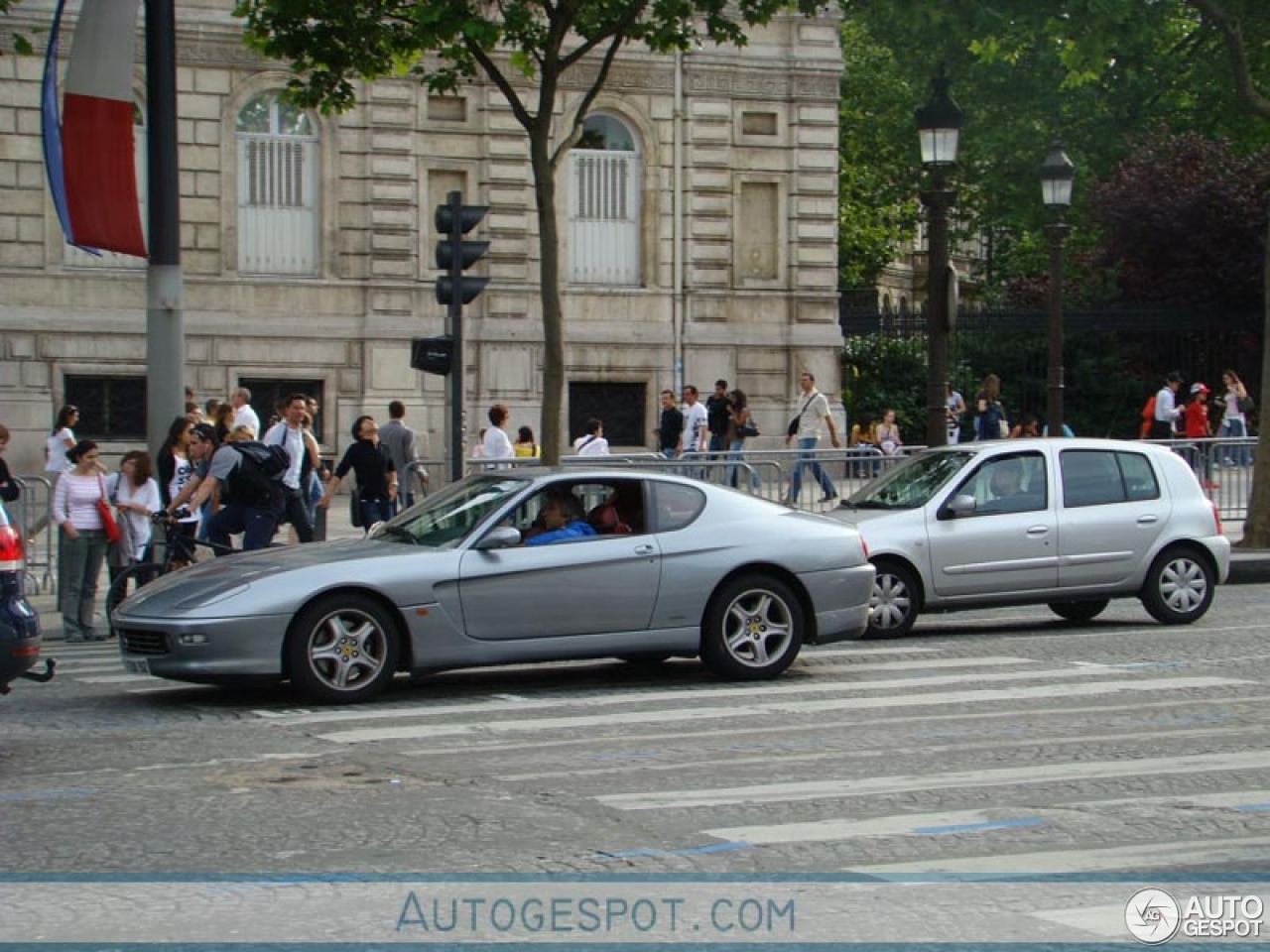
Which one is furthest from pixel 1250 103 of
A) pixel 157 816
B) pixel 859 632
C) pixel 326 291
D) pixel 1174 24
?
pixel 1174 24

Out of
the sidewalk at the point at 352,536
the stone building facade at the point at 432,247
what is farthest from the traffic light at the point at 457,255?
the stone building facade at the point at 432,247

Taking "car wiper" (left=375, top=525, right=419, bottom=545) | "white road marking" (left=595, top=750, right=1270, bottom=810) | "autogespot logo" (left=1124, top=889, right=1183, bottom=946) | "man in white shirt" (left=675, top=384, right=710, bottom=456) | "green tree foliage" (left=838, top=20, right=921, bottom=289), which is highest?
"green tree foliage" (left=838, top=20, right=921, bottom=289)

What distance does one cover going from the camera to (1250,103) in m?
23.3

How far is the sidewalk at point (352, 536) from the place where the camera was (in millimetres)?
17781

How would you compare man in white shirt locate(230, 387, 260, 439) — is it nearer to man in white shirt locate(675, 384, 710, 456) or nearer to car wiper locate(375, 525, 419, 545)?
man in white shirt locate(675, 384, 710, 456)

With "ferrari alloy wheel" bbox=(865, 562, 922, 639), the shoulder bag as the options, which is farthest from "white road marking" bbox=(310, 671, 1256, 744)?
the shoulder bag

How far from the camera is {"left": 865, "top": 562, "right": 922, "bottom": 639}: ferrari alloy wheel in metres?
16.2

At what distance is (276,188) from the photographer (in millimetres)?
33250

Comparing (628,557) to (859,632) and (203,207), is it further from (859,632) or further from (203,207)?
(203,207)

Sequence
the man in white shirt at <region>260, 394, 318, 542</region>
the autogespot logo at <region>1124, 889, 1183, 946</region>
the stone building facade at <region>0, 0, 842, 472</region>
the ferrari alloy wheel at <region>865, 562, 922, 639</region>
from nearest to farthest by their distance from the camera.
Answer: the autogespot logo at <region>1124, 889, 1183, 946</region> → the ferrari alloy wheel at <region>865, 562, 922, 639</region> → the man in white shirt at <region>260, 394, 318, 542</region> → the stone building facade at <region>0, 0, 842, 472</region>

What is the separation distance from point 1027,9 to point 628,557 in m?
11.3

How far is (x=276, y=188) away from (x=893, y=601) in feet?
63.1

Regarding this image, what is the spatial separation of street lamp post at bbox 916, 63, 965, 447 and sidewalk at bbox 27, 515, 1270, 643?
3341 mm

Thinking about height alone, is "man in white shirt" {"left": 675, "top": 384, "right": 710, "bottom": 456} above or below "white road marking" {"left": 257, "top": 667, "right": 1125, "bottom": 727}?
above
